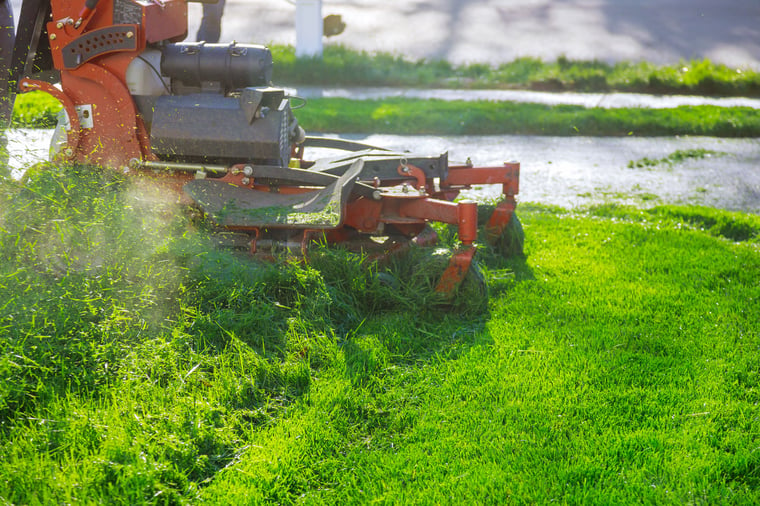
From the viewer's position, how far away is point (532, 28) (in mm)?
15438

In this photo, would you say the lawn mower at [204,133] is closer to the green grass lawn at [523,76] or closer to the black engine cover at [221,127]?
the black engine cover at [221,127]

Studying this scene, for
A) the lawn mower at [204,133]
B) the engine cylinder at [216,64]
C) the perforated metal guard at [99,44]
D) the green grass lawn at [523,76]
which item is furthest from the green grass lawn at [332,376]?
the green grass lawn at [523,76]

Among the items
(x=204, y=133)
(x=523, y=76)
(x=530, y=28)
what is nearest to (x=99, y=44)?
(x=204, y=133)

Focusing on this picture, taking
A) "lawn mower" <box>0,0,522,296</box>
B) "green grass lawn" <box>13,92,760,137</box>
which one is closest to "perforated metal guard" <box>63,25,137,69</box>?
"lawn mower" <box>0,0,522,296</box>

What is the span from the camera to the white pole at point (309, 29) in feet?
35.6

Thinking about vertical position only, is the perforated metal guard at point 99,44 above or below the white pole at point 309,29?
below

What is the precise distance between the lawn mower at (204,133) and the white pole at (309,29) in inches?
249

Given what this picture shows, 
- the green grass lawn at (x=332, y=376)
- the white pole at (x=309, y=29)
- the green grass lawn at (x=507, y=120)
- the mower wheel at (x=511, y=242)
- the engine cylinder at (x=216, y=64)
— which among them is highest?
the white pole at (x=309, y=29)

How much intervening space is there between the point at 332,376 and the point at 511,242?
207 cm

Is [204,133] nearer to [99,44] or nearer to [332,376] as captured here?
[99,44]

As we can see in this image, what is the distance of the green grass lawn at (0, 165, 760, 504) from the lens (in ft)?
8.43

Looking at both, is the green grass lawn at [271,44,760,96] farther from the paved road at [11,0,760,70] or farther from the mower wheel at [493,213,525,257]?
the mower wheel at [493,213,525,257]

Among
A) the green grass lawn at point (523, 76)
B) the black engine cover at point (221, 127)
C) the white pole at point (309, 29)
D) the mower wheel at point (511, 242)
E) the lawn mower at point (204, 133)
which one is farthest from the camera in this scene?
→ the green grass lawn at point (523, 76)

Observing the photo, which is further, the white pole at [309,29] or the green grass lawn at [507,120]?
the white pole at [309,29]
